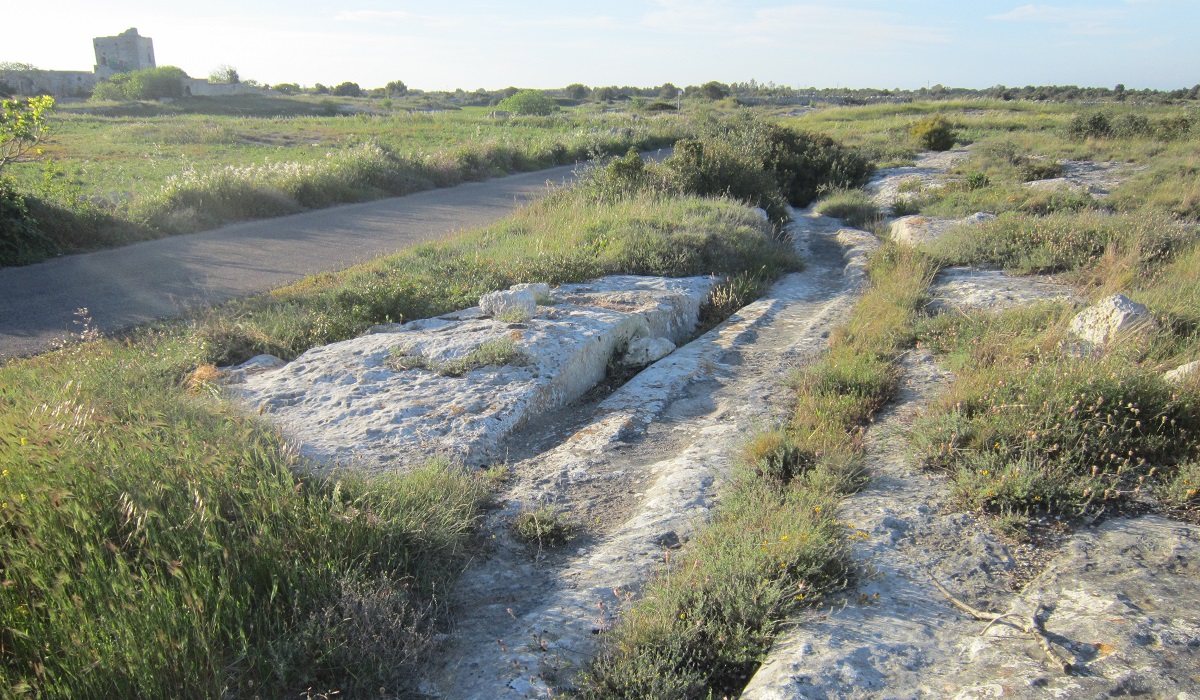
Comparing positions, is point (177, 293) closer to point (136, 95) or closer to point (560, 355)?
point (560, 355)

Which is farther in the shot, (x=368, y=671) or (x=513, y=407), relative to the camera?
(x=513, y=407)

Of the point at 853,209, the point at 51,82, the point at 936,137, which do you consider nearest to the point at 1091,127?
the point at 936,137

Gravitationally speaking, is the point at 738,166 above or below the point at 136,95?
below

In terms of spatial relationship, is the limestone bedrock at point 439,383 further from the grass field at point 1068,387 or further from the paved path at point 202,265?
the paved path at point 202,265

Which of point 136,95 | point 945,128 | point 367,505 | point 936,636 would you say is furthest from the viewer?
point 136,95

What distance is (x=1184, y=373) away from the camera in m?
4.35

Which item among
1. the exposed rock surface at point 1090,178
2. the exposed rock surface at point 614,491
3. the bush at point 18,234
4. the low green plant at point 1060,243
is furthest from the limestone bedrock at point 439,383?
the exposed rock surface at point 1090,178

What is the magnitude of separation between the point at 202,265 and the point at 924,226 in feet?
36.5

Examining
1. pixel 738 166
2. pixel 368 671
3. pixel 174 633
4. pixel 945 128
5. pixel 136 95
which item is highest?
pixel 136 95

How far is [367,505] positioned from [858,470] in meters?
2.79

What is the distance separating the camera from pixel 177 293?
8.14 m

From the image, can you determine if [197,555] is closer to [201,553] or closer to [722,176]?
[201,553]

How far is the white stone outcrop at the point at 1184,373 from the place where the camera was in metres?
4.25

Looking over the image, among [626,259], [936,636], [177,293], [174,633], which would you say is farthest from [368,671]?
[177,293]
